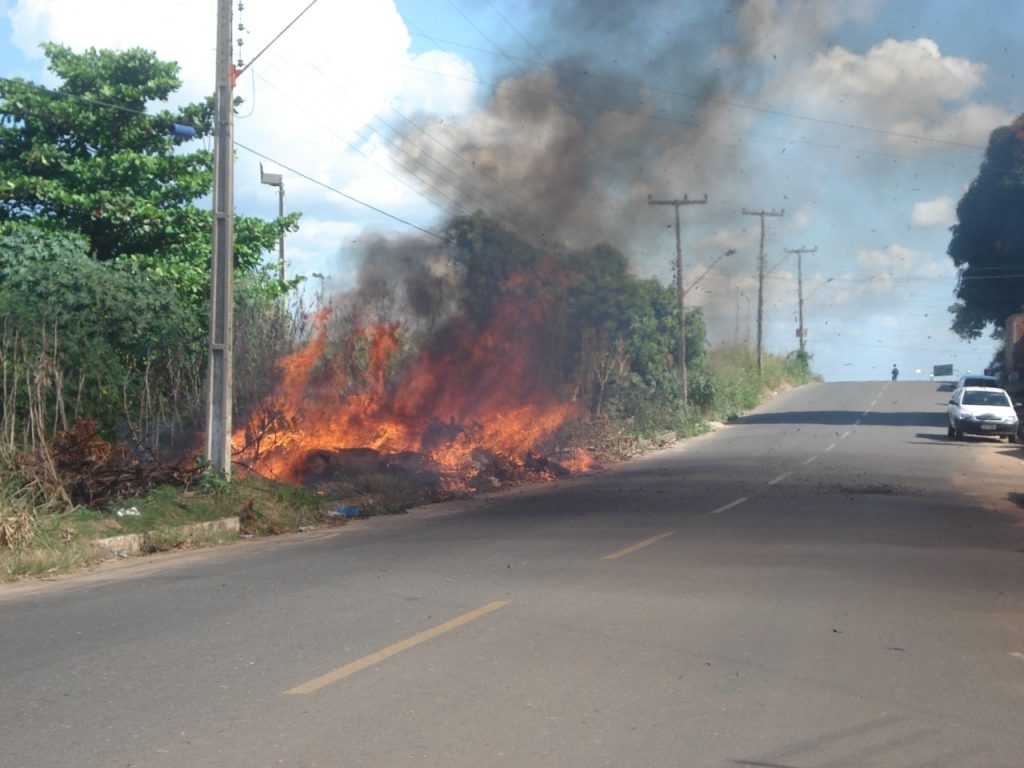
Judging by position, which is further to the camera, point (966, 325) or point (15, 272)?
point (966, 325)

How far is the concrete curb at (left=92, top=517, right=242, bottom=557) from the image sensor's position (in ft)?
38.7

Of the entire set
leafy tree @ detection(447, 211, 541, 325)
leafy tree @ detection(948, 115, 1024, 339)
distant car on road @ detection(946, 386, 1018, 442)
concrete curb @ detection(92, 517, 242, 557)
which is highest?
leafy tree @ detection(948, 115, 1024, 339)

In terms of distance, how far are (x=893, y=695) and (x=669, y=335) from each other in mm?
34586

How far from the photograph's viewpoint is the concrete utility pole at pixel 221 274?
14398mm

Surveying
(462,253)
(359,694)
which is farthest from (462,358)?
(359,694)

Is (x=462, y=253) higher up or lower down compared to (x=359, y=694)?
higher up

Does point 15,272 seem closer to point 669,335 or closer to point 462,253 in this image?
point 462,253

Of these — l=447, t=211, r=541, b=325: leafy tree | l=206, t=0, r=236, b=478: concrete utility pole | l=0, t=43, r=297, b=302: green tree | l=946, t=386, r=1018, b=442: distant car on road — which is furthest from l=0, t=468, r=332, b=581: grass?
l=946, t=386, r=1018, b=442: distant car on road

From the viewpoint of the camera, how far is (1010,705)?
5.72m

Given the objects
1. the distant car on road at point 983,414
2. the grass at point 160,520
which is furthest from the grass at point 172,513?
the distant car on road at point 983,414

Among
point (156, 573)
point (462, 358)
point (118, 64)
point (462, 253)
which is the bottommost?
point (156, 573)

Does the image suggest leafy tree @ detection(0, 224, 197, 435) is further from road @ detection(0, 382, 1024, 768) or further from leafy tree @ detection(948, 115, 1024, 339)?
leafy tree @ detection(948, 115, 1024, 339)

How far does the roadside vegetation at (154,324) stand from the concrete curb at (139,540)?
0.05 meters

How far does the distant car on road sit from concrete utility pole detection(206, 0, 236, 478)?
80.2ft
